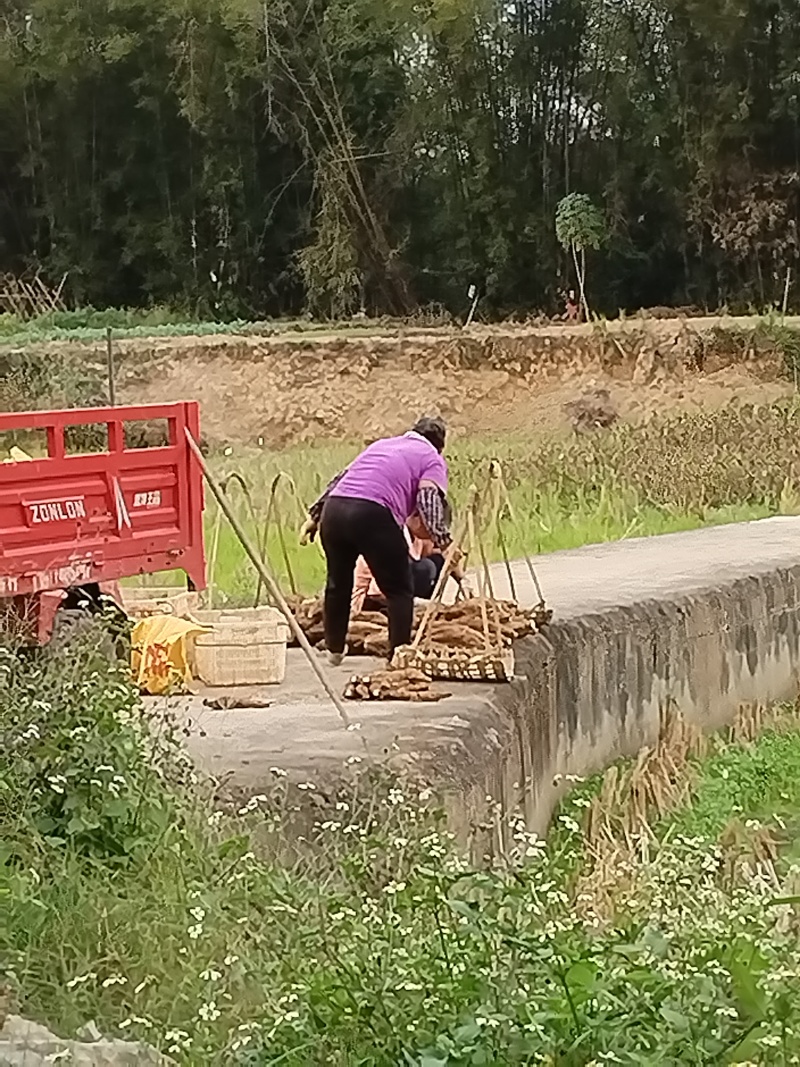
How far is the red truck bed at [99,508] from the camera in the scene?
716 centimetres

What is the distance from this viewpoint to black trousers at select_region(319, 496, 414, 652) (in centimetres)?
771

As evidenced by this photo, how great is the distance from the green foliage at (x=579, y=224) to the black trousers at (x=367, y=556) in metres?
21.6

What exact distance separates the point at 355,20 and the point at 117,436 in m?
23.8

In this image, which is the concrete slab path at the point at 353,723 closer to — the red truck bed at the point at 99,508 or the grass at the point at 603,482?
the red truck bed at the point at 99,508

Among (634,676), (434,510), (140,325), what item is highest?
(140,325)

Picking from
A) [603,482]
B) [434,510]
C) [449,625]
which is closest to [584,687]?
[449,625]

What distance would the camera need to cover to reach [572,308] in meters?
29.5

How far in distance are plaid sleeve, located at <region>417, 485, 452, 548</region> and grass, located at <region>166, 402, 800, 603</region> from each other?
2.75 meters

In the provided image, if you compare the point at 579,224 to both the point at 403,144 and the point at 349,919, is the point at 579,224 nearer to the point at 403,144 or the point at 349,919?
the point at 403,144

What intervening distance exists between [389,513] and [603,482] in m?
8.53

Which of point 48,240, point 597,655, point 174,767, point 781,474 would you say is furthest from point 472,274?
point 174,767

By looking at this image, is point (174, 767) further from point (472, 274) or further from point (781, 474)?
point (472, 274)

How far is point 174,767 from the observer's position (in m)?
5.58

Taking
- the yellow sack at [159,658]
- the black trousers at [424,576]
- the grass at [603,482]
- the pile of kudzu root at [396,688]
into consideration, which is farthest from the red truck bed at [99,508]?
the grass at [603,482]
